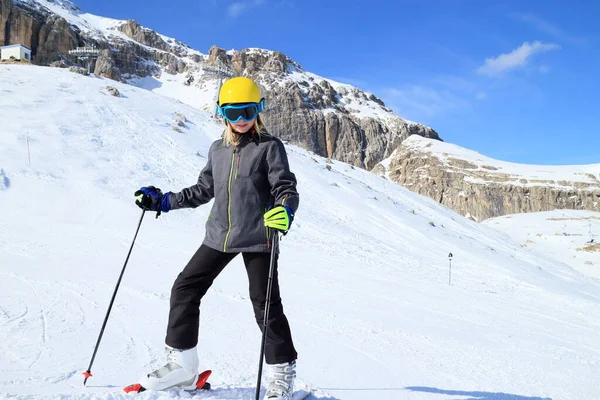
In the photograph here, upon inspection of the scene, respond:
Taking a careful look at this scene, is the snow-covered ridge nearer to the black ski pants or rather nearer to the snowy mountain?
the snowy mountain

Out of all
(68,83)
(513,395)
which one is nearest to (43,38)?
(68,83)

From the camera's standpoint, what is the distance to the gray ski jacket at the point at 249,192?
2.68 m

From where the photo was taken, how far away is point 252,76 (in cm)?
10194

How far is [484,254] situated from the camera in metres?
15.0

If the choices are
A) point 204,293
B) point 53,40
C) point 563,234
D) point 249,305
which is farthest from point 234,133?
point 53,40

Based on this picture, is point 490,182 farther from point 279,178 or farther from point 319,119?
point 279,178

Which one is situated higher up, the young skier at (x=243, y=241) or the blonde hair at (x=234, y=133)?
the blonde hair at (x=234, y=133)

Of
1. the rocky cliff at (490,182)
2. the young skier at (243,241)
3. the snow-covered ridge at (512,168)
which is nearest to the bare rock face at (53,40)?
the rocky cliff at (490,182)

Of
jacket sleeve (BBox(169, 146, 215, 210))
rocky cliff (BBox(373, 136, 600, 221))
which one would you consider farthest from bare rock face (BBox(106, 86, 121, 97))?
rocky cliff (BBox(373, 136, 600, 221))

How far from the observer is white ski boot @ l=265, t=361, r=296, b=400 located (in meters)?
2.60

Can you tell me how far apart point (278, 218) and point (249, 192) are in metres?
0.33

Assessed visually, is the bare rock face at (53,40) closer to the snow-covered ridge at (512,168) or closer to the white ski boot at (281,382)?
the snow-covered ridge at (512,168)

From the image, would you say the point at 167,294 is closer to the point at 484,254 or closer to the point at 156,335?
the point at 156,335

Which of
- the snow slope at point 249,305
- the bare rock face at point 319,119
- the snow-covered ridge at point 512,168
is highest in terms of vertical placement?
the bare rock face at point 319,119
